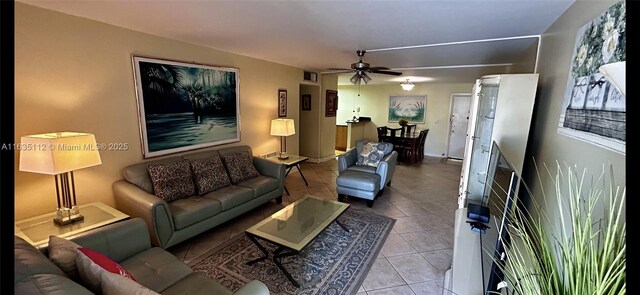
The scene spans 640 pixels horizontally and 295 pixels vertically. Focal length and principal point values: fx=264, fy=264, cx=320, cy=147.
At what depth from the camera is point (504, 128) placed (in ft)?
7.07

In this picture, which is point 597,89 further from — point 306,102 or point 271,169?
point 306,102

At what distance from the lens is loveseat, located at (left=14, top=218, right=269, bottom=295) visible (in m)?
1.01

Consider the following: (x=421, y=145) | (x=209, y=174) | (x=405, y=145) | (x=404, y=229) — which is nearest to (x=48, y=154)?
(x=209, y=174)

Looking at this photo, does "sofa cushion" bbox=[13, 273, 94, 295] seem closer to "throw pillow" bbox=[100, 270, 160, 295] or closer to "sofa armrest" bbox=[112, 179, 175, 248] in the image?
"throw pillow" bbox=[100, 270, 160, 295]

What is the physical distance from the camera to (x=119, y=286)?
1053 millimetres

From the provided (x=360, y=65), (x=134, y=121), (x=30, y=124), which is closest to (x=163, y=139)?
(x=134, y=121)

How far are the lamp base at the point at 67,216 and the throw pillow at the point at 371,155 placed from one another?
343 centimetres

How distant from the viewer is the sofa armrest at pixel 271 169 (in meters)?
3.67

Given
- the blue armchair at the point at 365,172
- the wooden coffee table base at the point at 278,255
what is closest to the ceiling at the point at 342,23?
the blue armchair at the point at 365,172

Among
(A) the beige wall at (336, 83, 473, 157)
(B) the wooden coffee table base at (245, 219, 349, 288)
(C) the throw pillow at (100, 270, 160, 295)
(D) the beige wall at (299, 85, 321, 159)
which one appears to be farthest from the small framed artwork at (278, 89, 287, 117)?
(A) the beige wall at (336, 83, 473, 157)

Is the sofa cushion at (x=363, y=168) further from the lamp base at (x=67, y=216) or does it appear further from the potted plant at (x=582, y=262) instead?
the lamp base at (x=67, y=216)

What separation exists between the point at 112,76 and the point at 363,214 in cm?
318

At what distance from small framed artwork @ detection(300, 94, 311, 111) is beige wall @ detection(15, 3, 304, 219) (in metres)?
3.01

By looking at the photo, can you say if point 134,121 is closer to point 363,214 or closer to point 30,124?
point 30,124
